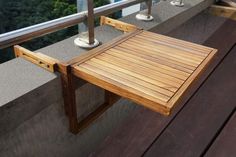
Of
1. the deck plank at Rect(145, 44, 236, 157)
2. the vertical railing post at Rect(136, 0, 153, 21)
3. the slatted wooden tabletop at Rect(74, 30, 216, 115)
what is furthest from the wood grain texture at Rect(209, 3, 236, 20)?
the slatted wooden tabletop at Rect(74, 30, 216, 115)

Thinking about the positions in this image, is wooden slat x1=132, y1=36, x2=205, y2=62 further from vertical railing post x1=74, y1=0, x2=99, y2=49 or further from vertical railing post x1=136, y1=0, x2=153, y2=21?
vertical railing post x1=136, y1=0, x2=153, y2=21

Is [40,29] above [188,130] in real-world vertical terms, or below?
above

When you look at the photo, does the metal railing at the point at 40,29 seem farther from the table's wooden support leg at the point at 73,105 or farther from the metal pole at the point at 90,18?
the table's wooden support leg at the point at 73,105

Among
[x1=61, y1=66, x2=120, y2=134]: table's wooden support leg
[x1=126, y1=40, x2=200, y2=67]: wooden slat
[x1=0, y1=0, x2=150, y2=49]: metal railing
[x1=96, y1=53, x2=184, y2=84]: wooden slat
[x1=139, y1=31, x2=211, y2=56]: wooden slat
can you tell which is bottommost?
[x1=61, y1=66, x2=120, y2=134]: table's wooden support leg

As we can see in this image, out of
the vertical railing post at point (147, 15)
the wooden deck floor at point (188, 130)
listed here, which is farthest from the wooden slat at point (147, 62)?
the vertical railing post at point (147, 15)

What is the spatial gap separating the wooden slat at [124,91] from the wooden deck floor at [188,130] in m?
0.46

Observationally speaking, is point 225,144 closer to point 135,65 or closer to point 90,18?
point 135,65

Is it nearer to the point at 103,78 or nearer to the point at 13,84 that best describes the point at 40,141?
the point at 13,84

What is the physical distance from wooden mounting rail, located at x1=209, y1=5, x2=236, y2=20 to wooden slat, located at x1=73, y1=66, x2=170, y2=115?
1.85 metres

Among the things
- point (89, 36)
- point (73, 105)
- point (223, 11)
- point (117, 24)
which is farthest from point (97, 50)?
point (223, 11)

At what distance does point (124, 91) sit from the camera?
0.77m

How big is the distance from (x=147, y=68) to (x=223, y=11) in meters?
1.74

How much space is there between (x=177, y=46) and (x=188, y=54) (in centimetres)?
8

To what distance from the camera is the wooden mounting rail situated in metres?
2.26
